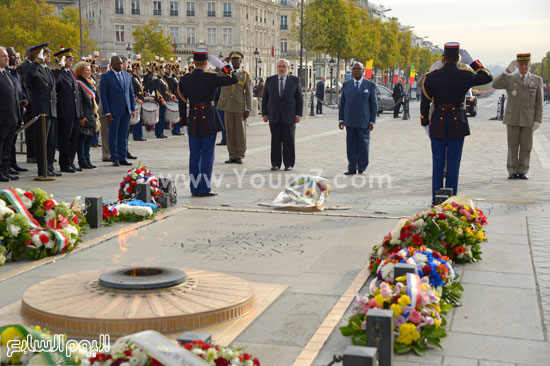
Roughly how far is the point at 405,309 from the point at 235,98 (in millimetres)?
11194

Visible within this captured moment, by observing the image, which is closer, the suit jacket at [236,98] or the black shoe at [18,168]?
the black shoe at [18,168]

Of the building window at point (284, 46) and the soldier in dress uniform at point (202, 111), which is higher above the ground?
the building window at point (284, 46)

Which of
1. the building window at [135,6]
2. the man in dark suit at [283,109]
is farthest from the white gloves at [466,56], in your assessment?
the building window at [135,6]

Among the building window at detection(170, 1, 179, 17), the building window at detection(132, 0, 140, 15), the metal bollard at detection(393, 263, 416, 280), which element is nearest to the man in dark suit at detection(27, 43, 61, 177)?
the metal bollard at detection(393, 263, 416, 280)

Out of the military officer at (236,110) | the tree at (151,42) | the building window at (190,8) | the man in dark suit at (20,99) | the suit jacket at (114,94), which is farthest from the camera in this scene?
the building window at (190,8)

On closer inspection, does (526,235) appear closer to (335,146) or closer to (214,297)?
(214,297)

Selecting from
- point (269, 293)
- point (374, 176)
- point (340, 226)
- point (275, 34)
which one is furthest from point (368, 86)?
point (275, 34)

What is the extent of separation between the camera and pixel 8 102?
12477 millimetres

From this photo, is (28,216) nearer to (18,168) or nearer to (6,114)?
(6,114)

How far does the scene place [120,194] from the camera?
9.87m

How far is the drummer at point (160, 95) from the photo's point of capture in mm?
22141

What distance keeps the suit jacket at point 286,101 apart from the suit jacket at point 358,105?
787 mm

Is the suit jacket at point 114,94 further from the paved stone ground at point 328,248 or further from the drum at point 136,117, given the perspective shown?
the drum at point 136,117

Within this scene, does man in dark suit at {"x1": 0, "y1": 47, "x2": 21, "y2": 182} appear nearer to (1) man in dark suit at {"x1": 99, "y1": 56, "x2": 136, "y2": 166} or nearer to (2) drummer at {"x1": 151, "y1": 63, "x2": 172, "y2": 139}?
(1) man in dark suit at {"x1": 99, "y1": 56, "x2": 136, "y2": 166}
